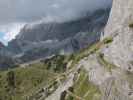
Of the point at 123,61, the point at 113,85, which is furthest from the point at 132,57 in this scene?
the point at 113,85

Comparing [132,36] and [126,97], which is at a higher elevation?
[132,36]

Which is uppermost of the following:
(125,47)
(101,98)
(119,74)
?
(125,47)

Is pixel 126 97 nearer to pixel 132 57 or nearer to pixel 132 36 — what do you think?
pixel 132 57

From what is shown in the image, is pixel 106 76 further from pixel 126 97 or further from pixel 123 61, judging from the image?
pixel 126 97

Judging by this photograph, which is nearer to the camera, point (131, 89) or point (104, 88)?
point (131, 89)

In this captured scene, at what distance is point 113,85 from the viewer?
182 meters

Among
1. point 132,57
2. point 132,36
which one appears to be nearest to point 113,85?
point 132,57

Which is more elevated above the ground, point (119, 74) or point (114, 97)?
point (119, 74)

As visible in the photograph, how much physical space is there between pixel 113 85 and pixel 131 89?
10.5m

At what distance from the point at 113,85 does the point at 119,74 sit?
25.5ft

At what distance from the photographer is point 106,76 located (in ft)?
652

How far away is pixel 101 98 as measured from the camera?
19038 cm

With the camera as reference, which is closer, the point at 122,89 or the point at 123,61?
the point at 122,89

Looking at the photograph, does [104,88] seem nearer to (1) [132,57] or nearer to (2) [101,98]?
(2) [101,98]
